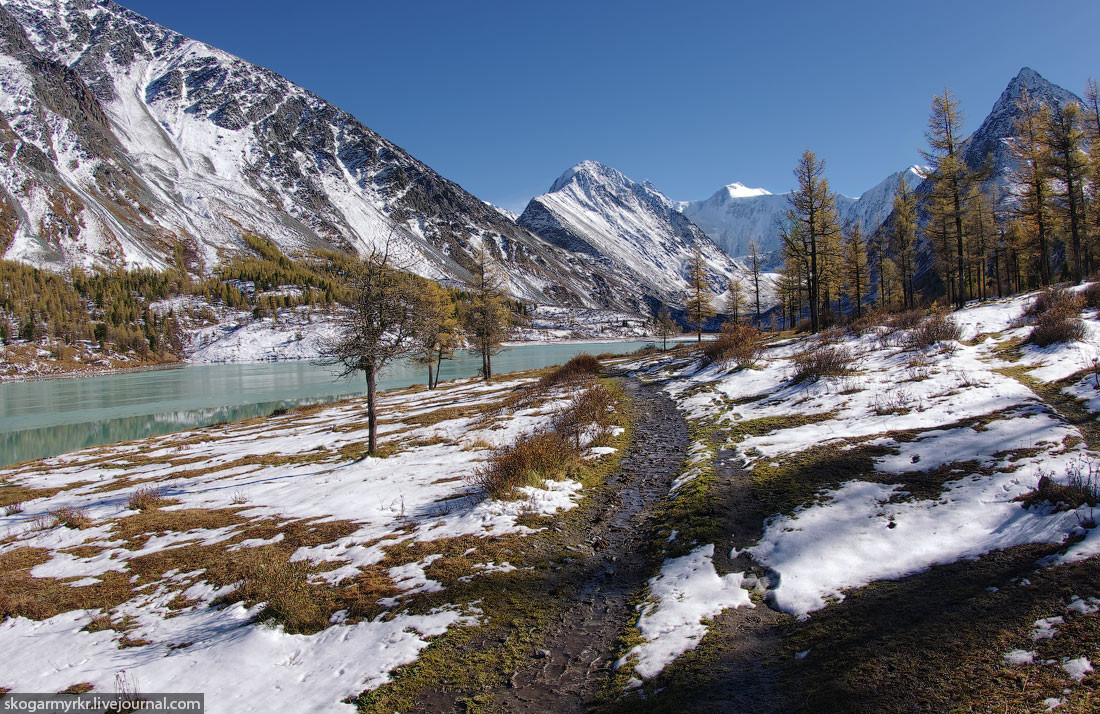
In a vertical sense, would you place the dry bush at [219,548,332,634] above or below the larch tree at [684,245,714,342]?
below

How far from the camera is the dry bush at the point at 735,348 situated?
23.6 meters

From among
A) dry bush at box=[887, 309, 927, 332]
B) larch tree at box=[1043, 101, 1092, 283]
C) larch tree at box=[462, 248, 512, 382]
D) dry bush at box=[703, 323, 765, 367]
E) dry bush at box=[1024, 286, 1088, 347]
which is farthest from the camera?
larch tree at box=[462, 248, 512, 382]

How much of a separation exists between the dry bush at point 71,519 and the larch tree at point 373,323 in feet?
23.9

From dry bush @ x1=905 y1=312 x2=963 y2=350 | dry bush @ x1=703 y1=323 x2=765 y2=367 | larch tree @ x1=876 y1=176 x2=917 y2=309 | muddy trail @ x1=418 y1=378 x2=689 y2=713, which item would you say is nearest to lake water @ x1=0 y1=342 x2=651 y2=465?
muddy trail @ x1=418 y1=378 x2=689 y2=713

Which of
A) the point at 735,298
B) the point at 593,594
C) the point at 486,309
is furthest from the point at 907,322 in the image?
the point at 735,298

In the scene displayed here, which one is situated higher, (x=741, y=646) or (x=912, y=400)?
(x=912, y=400)

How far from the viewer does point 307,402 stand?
50.6 m

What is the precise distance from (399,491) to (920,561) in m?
10.2

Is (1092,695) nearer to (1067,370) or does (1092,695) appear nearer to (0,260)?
(1067,370)

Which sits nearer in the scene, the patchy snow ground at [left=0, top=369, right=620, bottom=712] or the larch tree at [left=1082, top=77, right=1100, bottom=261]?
the patchy snow ground at [left=0, top=369, right=620, bottom=712]

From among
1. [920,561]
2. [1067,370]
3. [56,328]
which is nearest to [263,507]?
[920,561]

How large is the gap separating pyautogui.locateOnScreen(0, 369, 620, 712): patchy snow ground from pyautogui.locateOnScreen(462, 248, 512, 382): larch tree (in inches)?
875

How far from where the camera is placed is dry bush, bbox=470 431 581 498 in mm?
9938

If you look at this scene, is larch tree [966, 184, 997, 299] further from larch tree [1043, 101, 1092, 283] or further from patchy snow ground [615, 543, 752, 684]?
patchy snow ground [615, 543, 752, 684]
